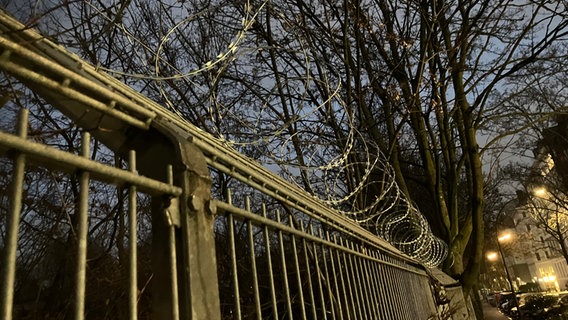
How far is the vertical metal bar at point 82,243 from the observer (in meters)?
1.07

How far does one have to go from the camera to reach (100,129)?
4.62 ft

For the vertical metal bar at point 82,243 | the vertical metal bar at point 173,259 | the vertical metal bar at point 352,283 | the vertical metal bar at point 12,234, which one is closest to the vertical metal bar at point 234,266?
the vertical metal bar at point 173,259

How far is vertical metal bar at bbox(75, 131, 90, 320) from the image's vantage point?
107 cm

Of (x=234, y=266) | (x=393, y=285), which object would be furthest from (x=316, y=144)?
(x=234, y=266)

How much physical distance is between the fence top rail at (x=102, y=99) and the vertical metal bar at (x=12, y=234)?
0.19 metres

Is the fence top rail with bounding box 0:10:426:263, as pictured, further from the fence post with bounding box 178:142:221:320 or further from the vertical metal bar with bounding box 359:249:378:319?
the vertical metal bar with bounding box 359:249:378:319

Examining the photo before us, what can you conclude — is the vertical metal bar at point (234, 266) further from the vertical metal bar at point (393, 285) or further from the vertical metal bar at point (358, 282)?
the vertical metal bar at point (393, 285)

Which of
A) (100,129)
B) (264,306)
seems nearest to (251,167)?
(100,129)

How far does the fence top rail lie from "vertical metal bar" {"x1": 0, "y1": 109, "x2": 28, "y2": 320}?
192mm

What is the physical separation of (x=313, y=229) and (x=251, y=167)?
669 mm

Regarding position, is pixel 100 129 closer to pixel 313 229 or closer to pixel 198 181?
pixel 198 181

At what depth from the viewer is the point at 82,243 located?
1103mm

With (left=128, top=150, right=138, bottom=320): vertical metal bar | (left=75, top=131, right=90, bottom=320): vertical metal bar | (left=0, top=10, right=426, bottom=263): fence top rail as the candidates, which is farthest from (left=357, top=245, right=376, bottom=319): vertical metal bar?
(left=75, top=131, right=90, bottom=320): vertical metal bar

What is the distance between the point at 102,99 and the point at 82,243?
0.48 meters
